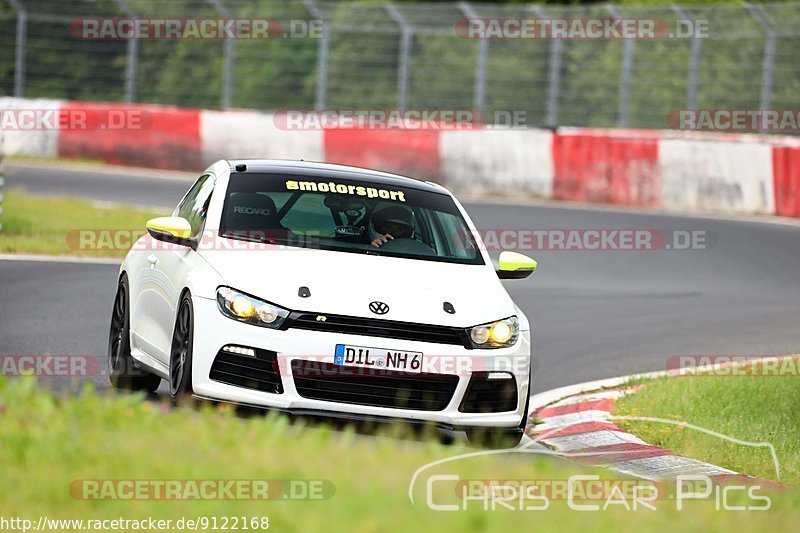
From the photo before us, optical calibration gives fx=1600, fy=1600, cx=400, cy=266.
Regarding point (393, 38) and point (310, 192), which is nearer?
point (310, 192)

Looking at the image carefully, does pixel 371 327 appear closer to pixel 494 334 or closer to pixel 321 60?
pixel 494 334

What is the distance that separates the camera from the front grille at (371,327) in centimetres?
778

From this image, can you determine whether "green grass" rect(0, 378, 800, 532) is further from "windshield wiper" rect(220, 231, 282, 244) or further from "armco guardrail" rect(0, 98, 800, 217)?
"armco guardrail" rect(0, 98, 800, 217)

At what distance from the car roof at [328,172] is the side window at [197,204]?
207 millimetres

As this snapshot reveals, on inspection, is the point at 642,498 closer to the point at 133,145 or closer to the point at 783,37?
the point at 783,37

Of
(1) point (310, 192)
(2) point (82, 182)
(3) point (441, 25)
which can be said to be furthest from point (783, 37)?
(1) point (310, 192)

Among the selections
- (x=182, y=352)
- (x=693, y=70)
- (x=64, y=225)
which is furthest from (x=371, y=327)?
(x=693, y=70)

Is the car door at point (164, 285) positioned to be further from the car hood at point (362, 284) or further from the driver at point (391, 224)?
the driver at point (391, 224)

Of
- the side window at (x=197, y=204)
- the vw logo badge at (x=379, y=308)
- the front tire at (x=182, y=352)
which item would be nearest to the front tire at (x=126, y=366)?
the side window at (x=197, y=204)

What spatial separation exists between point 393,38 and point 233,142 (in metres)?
3.64

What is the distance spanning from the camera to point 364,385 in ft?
25.5

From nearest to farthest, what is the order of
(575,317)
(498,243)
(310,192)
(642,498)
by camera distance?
(642,498), (310,192), (575,317), (498,243)

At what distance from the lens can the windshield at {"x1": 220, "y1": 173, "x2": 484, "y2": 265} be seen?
351 inches

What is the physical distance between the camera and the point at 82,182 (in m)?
24.3
